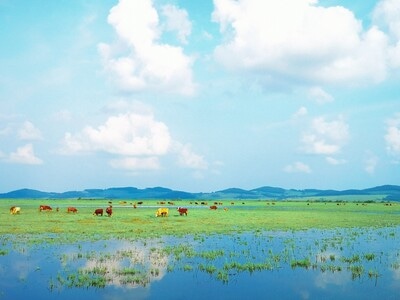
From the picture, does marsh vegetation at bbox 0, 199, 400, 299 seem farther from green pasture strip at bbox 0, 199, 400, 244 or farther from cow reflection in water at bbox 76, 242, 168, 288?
green pasture strip at bbox 0, 199, 400, 244

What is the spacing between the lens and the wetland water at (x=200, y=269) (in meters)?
14.4

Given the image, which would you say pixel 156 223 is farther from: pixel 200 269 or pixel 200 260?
pixel 200 269

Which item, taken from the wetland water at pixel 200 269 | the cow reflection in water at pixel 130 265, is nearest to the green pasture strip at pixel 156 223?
the wetland water at pixel 200 269

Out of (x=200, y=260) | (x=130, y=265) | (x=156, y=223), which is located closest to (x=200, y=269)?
(x=200, y=260)

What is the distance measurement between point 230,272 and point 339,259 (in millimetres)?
6669

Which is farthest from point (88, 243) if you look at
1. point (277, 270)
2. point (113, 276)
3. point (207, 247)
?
point (277, 270)

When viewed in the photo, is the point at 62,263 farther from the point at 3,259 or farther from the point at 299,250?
the point at 299,250

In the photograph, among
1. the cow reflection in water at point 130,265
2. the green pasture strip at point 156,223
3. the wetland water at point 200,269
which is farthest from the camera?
the green pasture strip at point 156,223

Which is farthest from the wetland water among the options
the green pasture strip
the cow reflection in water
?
the green pasture strip

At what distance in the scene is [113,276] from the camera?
16406 millimetres

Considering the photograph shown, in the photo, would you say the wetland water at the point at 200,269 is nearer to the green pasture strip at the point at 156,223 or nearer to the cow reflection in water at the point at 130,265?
the cow reflection in water at the point at 130,265

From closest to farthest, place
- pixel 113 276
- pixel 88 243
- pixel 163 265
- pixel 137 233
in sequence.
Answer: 1. pixel 113 276
2. pixel 163 265
3. pixel 88 243
4. pixel 137 233

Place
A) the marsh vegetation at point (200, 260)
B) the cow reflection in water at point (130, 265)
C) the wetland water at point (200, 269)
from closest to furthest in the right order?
the wetland water at point (200, 269)
the marsh vegetation at point (200, 260)
the cow reflection in water at point (130, 265)

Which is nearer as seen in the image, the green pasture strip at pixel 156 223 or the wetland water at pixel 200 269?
the wetland water at pixel 200 269
